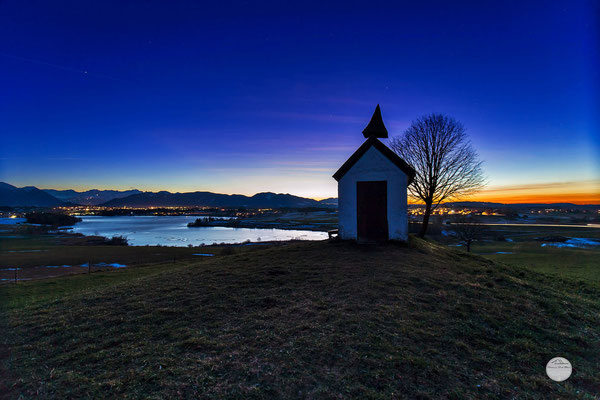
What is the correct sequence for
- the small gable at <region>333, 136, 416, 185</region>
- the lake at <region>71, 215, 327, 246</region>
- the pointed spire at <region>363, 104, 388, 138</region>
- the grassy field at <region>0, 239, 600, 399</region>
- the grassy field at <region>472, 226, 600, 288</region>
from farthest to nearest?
the lake at <region>71, 215, 327, 246</region>, the grassy field at <region>472, 226, 600, 288</region>, the pointed spire at <region>363, 104, 388, 138</region>, the small gable at <region>333, 136, 416, 185</region>, the grassy field at <region>0, 239, 600, 399</region>

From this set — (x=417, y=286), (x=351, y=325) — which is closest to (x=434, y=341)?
(x=351, y=325)

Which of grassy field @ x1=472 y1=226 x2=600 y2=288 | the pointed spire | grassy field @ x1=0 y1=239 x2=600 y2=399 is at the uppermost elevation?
the pointed spire

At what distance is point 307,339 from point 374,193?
38.2 feet

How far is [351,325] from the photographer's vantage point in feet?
19.6

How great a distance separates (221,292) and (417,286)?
6590mm

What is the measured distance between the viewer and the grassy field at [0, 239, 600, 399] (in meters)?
4.26

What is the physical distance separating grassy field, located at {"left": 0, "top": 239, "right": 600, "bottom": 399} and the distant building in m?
5.31

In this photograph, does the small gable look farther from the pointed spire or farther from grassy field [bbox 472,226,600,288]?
grassy field [bbox 472,226,600,288]

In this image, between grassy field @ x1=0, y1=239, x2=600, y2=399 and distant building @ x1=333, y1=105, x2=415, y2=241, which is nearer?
grassy field @ x1=0, y1=239, x2=600, y2=399

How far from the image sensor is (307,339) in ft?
17.7

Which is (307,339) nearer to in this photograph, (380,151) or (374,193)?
(374,193)

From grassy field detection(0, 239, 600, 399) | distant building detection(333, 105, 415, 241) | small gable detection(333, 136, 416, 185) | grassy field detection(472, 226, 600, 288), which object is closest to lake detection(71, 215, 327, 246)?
grassy field detection(472, 226, 600, 288)

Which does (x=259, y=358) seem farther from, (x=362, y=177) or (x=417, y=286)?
(x=362, y=177)

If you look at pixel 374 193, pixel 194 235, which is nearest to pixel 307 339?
pixel 374 193
